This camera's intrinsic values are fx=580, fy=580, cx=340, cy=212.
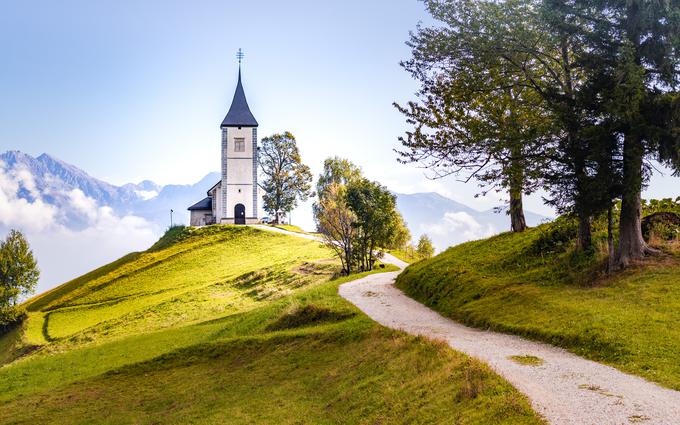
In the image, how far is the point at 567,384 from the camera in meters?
Result: 12.7

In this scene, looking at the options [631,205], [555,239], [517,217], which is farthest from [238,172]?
[631,205]

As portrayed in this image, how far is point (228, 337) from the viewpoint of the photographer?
28.0 meters

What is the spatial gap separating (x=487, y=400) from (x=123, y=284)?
188 feet

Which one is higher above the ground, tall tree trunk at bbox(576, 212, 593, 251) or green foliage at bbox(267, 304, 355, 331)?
tall tree trunk at bbox(576, 212, 593, 251)

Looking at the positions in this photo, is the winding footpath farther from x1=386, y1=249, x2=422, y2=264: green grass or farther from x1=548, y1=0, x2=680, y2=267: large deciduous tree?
x1=386, y1=249, x2=422, y2=264: green grass

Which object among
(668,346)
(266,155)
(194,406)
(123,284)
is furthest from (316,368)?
(266,155)

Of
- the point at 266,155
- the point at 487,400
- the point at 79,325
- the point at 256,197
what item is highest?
the point at 266,155

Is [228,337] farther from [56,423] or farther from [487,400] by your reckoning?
[487,400]

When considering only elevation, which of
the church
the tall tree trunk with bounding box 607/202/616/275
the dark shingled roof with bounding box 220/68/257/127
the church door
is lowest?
the tall tree trunk with bounding box 607/202/616/275

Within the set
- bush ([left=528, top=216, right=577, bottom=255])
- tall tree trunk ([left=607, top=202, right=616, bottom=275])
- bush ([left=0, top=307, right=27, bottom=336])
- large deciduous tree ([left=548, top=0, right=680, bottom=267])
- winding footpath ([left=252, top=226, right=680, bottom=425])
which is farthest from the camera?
bush ([left=0, top=307, right=27, bottom=336])

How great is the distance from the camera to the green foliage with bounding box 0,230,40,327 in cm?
6050

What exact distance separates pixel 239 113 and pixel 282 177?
11.6 metres

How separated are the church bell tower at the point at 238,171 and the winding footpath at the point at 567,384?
6415 centimetres

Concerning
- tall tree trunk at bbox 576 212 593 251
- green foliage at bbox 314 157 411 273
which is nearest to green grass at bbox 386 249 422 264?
green foliage at bbox 314 157 411 273
